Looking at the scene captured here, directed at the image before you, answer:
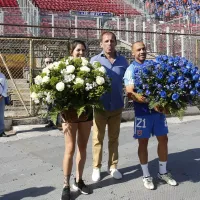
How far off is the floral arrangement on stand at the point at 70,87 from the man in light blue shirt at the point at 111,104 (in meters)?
0.69

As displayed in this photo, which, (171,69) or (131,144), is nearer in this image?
(171,69)

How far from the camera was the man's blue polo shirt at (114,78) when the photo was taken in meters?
4.51

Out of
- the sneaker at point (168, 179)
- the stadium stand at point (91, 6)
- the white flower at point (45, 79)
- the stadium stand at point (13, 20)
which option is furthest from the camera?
the stadium stand at point (91, 6)

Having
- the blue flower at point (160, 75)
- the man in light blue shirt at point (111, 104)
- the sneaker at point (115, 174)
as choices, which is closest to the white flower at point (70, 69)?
the man in light blue shirt at point (111, 104)

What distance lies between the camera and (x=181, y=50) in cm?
1370

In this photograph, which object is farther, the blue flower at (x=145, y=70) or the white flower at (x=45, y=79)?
the blue flower at (x=145, y=70)

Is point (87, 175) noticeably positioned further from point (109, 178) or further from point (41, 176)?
point (41, 176)

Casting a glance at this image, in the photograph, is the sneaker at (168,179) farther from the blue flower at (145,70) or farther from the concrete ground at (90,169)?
the blue flower at (145,70)

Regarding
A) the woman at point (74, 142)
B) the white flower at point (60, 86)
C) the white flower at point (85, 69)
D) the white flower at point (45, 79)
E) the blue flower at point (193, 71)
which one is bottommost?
the woman at point (74, 142)

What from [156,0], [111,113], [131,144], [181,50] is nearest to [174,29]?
[181,50]

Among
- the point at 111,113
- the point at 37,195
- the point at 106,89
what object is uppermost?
the point at 106,89

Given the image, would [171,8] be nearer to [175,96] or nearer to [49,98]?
[175,96]

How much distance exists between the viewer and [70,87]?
12.1 ft

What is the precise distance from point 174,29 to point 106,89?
13344 millimetres
